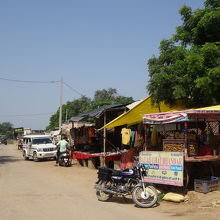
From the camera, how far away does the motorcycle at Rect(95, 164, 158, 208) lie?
7.46 meters

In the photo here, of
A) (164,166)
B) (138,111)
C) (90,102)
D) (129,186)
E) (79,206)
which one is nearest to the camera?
(79,206)

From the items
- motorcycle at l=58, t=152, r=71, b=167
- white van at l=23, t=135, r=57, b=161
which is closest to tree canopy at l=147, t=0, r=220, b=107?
motorcycle at l=58, t=152, r=71, b=167

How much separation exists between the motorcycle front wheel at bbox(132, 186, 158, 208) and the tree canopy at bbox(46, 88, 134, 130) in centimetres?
3139

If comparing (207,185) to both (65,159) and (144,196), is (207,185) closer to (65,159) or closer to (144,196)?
(144,196)

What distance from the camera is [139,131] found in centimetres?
1438

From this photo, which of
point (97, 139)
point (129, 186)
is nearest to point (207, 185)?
point (129, 186)

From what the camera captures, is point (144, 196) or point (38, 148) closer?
point (144, 196)

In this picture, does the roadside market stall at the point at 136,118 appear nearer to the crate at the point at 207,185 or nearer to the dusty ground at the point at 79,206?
the dusty ground at the point at 79,206

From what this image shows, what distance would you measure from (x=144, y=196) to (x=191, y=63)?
18.0ft

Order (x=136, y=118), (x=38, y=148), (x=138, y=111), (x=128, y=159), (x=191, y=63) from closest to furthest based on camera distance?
(x=191, y=63) < (x=128, y=159) < (x=136, y=118) < (x=138, y=111) < (x=38, y=148)

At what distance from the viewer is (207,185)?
8.15 meters

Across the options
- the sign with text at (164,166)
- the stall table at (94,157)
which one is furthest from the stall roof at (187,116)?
the stall table at (94,157)

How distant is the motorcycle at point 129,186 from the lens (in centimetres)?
746

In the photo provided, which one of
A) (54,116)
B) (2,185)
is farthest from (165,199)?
(54,116)
